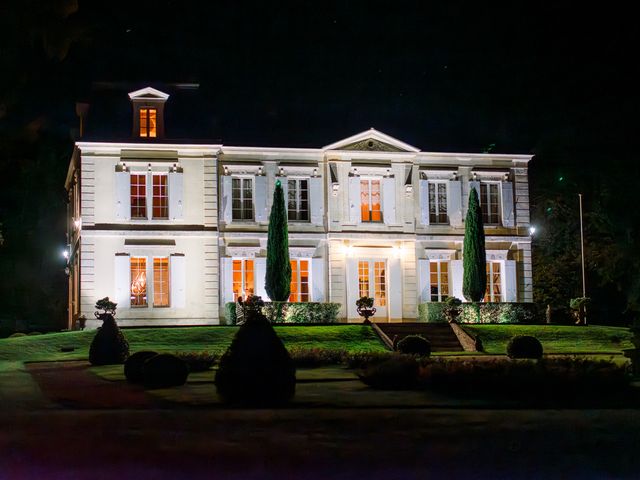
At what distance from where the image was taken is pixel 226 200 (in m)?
36.0

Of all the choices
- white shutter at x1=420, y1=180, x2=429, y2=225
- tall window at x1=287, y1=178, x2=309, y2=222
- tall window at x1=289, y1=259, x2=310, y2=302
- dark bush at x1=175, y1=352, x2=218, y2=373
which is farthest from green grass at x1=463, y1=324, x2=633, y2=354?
dark bush at x1=175, y1=352, x2=218, y2=373

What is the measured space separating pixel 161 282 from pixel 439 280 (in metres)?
11.2

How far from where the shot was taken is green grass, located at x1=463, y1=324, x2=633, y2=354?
30672mm

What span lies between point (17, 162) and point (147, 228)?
13.7 metres

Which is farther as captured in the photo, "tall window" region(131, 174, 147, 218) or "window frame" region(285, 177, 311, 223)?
"window frame" region(285, 177, 311, 223)

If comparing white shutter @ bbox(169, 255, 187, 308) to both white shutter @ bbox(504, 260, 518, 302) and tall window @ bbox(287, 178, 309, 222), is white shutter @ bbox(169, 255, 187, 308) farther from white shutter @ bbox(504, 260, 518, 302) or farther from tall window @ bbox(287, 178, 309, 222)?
white shutter @ bbox(504, 260, 518, 302)

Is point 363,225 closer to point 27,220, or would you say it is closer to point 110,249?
point 110,249

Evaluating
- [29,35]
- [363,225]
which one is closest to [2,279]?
[363,225]

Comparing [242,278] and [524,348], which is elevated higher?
[242,278]

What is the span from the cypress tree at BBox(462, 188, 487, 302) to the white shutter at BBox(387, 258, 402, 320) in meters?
2.62

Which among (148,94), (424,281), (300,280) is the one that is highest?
(148,94)

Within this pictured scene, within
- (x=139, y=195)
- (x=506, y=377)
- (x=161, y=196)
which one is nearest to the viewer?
(x=506, y=377)

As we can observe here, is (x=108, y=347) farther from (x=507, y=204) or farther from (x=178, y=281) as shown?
A: (x=507, y=204)

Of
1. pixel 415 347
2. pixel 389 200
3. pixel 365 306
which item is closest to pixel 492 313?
pixel 365 306
